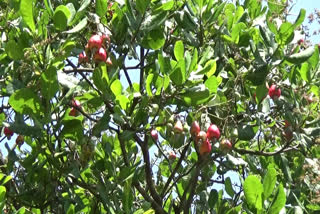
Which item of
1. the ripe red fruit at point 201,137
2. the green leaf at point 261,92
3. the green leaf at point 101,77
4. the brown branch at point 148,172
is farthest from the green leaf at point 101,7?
the green leaf at point 261,92

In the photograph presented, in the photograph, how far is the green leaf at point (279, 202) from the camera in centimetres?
352

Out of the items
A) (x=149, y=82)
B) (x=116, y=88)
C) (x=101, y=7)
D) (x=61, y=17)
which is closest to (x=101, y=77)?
(x=116, y=88)

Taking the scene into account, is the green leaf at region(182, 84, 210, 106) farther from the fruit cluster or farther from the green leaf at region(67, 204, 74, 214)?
the green leaf at region(67, 204, 74, 214)

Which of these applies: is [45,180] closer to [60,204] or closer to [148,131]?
[60,204]

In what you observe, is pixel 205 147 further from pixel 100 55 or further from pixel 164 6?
pixel 164 6

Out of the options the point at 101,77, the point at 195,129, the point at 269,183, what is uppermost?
→ the point at 101,77

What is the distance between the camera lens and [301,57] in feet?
12.7

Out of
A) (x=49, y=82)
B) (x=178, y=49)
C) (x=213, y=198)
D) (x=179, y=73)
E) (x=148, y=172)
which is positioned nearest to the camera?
Result: (x=49, y=82)

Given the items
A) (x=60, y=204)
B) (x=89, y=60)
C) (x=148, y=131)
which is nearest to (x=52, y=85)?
(x=89, y=60)

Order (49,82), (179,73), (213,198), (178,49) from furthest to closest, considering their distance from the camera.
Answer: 1. (213,198)
2. (178,49)
3. (179,73)
4. (49,82)

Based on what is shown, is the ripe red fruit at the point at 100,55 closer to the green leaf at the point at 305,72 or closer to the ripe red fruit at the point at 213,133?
the ripe red fruit at the point at 213,133

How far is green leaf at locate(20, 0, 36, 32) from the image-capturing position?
3393 millimetres

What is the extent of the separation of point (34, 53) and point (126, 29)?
81 centimetres

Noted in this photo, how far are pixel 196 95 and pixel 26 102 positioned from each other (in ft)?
3.02
